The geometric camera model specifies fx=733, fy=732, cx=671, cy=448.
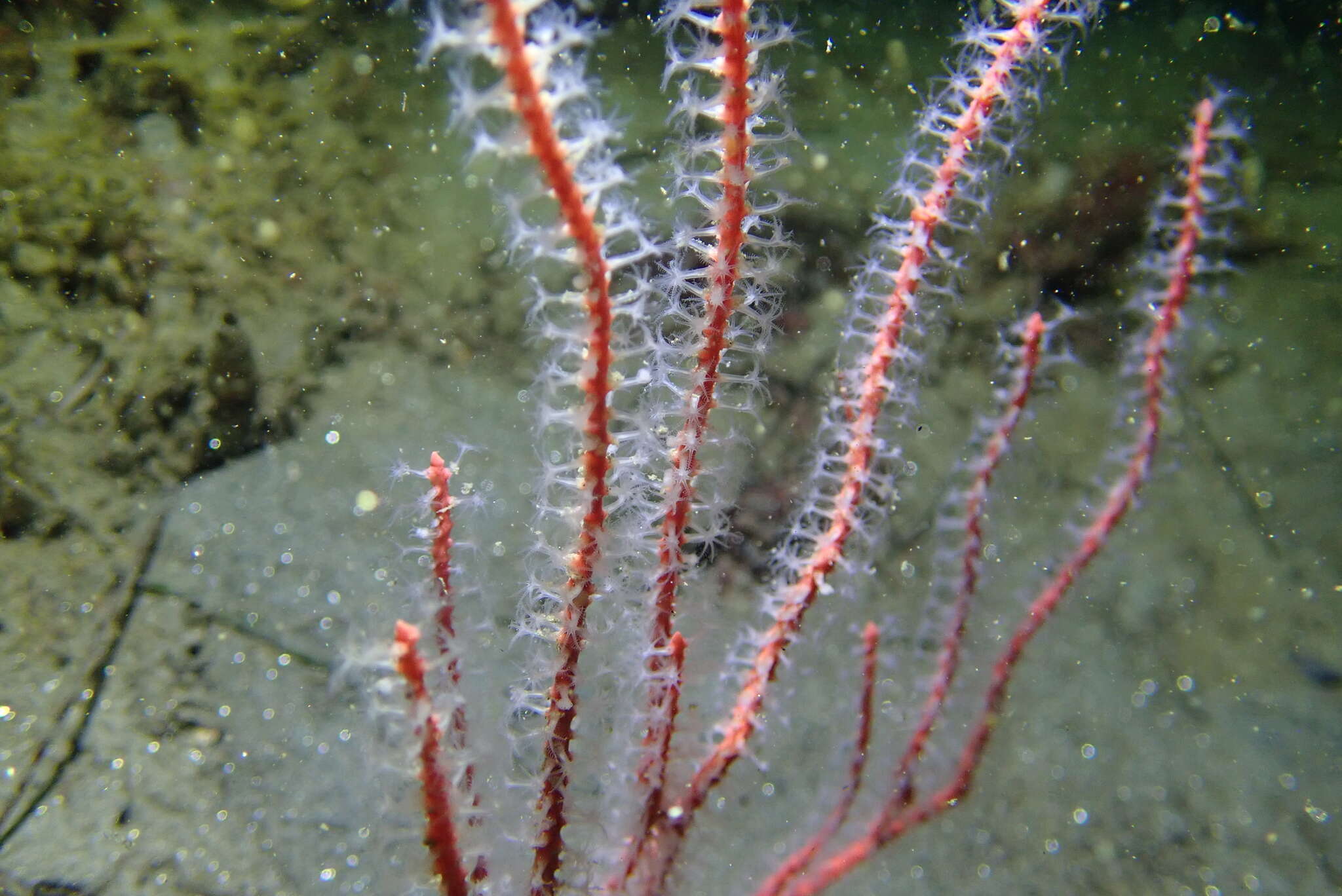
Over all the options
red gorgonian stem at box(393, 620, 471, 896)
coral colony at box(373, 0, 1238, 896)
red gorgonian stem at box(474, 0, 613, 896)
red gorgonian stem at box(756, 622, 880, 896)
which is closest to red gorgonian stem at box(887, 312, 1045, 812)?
coral colony at box(373, 0, 1238, 896)

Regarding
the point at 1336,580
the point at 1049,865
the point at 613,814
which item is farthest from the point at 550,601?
the point at 1336,580

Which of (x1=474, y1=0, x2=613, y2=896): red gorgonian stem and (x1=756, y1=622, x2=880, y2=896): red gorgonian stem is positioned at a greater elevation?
(x1=474, y1=0, x2=613, y2=896): red gorgonian stem

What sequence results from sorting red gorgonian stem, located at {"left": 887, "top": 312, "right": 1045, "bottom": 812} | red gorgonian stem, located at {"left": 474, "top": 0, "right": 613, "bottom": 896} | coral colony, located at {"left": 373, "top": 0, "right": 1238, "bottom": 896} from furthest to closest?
1. red gorgonian stem, located at {"left": 887, "top": 312, "right": 1045, "bottom": 812}
2. coral colony, located at {"left": 373, "top": 0, "right": 1238, "bottom": 896}
3. red gorgonian stem, located at {"left": 474, "top": 0, "right": 613, "bottom": 896}

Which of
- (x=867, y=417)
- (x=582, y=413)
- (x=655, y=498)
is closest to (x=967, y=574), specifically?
(x=867, y=417)

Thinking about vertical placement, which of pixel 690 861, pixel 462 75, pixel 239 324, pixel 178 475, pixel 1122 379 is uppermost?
pixel 462 75

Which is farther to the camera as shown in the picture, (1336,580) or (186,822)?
(1336,580)

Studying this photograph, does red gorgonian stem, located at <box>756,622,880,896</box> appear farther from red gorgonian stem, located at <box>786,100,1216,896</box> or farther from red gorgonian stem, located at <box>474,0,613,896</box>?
red gorgonian stem, located at <box>474,0,613,896</box>

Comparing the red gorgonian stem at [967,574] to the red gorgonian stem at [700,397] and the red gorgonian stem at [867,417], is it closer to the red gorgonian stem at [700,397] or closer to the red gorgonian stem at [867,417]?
the red gorgonian stem at [867,417]

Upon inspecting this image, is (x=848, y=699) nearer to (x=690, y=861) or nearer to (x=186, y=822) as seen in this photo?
(x=690, y=861)
